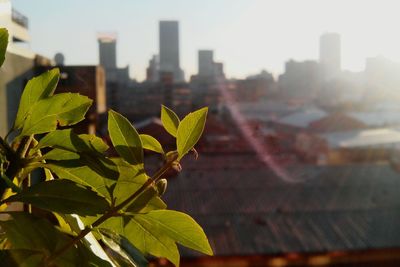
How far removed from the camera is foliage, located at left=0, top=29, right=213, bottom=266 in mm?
246

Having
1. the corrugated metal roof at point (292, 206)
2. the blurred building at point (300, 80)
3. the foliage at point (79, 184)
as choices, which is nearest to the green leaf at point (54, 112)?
the foliage at point (79, 184)

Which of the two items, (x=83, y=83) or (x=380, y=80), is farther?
(x=380, y=80)

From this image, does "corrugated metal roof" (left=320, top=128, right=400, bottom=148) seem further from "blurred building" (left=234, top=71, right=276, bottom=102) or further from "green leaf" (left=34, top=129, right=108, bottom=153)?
"green leaf" (left=34, top=129, right=108, bottom=153)

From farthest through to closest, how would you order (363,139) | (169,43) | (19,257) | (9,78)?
(169,43) < (363,139) < (9,78) < (19,257)

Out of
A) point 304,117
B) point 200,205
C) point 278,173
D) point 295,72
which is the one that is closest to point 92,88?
point 200,205

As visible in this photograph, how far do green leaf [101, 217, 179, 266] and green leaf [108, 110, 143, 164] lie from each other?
0.05 meters

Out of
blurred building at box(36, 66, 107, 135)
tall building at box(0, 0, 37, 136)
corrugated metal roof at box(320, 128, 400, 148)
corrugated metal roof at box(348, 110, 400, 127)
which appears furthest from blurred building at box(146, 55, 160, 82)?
tall building at box(0, 0, 37, 136)

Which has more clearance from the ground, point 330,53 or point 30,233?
point 330,53

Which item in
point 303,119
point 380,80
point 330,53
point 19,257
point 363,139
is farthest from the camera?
point 330,53

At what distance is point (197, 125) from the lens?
0.87 ft

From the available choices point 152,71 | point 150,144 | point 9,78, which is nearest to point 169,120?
point 150,144

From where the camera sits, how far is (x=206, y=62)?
35656 mm

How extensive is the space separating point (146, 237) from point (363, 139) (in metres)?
15.5

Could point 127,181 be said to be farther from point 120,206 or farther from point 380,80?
point 380,80
